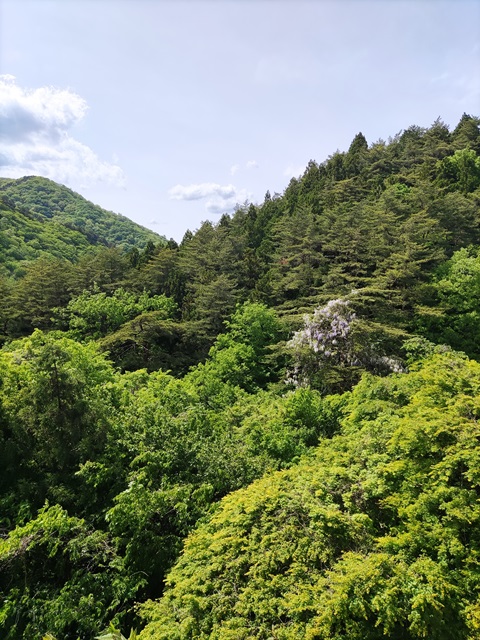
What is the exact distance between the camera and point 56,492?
8.98 meters

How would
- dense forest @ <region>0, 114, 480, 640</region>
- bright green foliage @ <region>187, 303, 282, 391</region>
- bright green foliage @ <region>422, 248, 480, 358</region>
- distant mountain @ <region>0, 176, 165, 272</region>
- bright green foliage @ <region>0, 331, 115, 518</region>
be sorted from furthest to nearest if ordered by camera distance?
1. distant mountain @ <region>0, 176, 165, 272</region>
2. bright green foliage @ <region>422, 248, 480, 358</region>
3. bright green foliage @ <region>187, 303, 282, 391</region>
4. bright green foliage @ <region>0, 331, 115, 518</region>
5. dense forest @ <region>0, 114, 480, 640</region>

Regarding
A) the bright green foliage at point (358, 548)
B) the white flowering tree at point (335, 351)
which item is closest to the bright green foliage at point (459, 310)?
the white flowering tree at point (335, 351)

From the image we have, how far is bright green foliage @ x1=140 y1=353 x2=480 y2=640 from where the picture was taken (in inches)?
192

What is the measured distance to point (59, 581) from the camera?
7812 millimetres

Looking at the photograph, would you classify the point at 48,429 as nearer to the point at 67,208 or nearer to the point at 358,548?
the point at 358,548

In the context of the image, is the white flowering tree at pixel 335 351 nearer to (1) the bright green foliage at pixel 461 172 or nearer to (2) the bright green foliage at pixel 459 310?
(2) the bright green foliage at pixel 459 310

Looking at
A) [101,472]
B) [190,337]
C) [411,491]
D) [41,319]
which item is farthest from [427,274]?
[41,319]

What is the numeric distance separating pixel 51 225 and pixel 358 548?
9123cm

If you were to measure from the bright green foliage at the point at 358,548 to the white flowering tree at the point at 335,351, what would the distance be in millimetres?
9661

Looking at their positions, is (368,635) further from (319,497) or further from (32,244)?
(32,244)

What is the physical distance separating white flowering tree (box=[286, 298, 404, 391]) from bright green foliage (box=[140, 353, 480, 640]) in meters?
9.66

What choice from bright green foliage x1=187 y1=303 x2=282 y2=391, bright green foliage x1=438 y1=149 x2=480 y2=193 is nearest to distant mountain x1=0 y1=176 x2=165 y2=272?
bright green foliage x1=438 y1=149 x2=480 y2=193

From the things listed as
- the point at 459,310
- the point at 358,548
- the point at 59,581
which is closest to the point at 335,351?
the point at 459,310

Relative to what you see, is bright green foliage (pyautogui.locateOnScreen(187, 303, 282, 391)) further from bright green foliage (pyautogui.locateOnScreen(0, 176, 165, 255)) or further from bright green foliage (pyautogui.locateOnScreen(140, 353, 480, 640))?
bright green foliage (pyautogui.locateOnScreen(0, 176, 165, 255))
